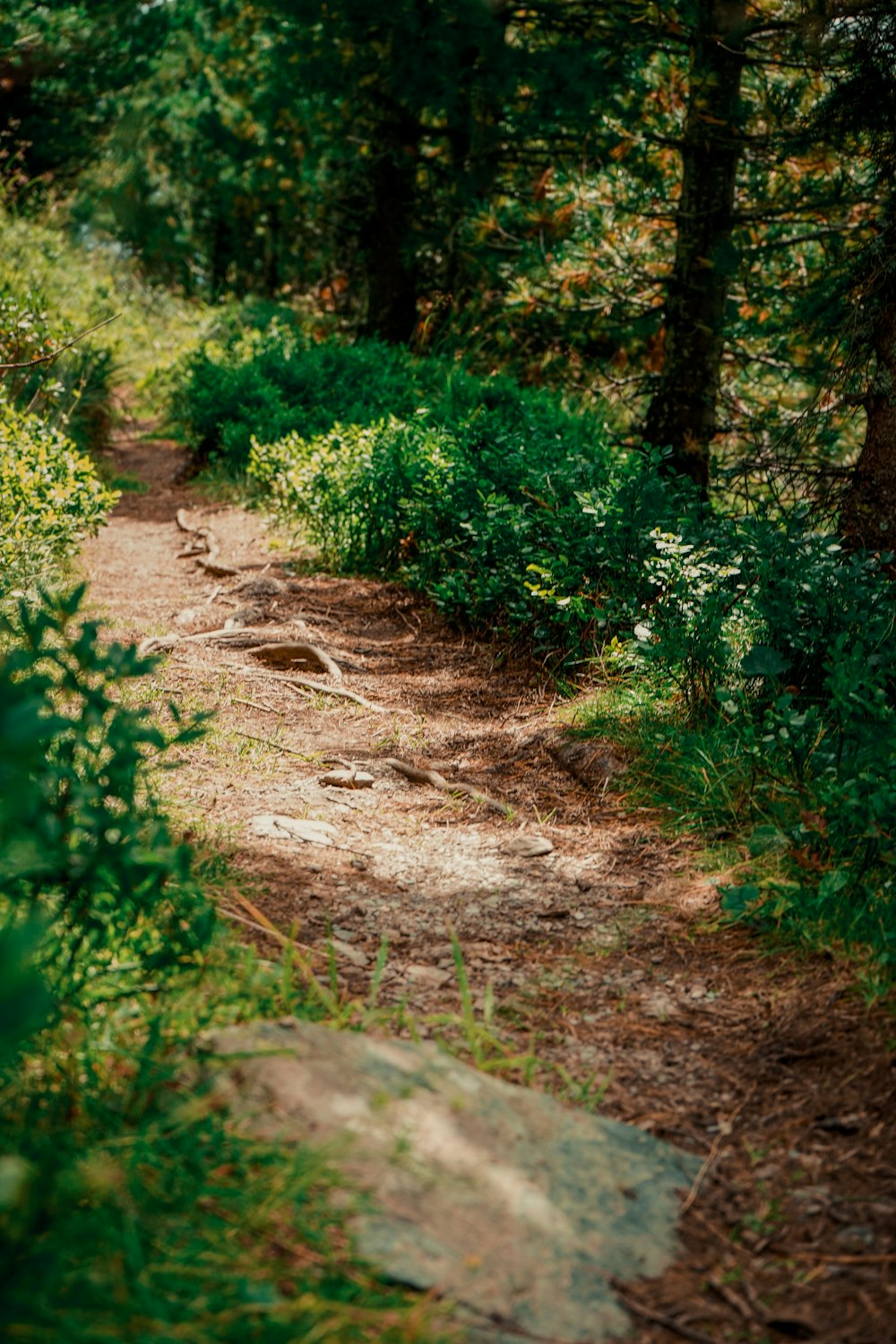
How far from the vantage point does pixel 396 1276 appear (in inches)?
59.9

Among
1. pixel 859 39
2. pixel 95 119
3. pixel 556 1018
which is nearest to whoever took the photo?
pixel 556 1018

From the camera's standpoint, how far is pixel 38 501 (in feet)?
17.5

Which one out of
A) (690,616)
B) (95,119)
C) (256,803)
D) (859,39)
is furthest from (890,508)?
(95,119)

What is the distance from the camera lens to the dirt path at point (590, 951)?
1800 millimetres

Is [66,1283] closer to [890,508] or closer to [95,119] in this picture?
[890,508]

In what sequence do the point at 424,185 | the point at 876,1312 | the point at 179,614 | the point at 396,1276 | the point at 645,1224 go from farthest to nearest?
the point at 424,185, the point at 179,614, the point at 645,1224, the point at 876,1312, the point at 396,1276

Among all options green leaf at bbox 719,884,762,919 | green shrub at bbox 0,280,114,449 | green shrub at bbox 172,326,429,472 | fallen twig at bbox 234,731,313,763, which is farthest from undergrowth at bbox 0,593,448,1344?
green shrub at bbox 172,326,429,472

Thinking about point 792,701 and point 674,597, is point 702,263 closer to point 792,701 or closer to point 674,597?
point 674,597

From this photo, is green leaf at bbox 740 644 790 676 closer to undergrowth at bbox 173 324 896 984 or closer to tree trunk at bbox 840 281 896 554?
undergrowth at bbox 173 324 896 984

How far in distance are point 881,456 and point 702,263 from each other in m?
2.84

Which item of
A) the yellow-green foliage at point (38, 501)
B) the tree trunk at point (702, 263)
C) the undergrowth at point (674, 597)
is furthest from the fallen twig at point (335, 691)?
the tree trunk at point (702, 263)

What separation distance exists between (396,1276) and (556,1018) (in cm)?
100

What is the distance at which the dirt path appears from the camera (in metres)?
1.80

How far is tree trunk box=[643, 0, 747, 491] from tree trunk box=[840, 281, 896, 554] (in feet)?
7.04
